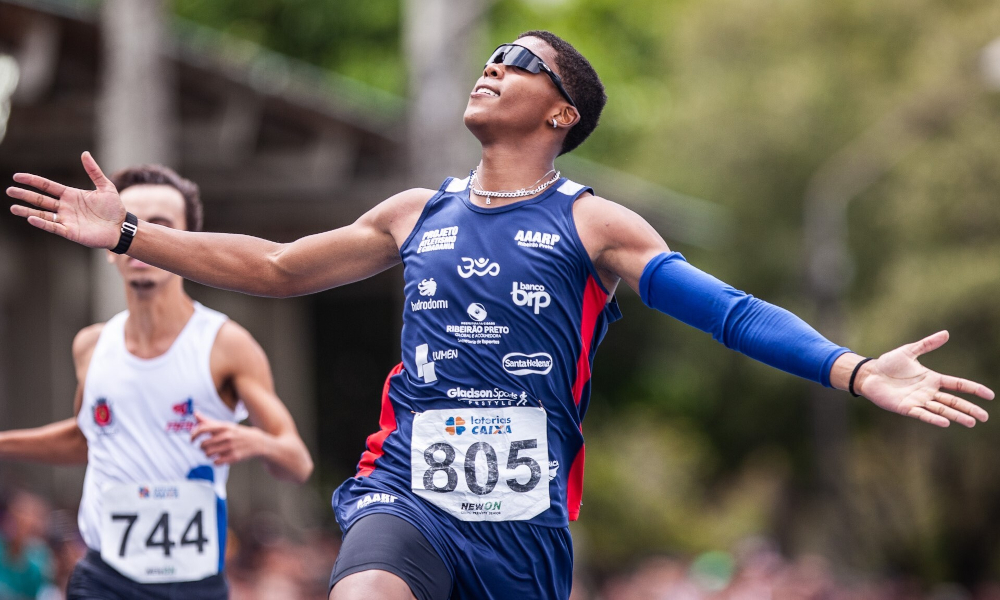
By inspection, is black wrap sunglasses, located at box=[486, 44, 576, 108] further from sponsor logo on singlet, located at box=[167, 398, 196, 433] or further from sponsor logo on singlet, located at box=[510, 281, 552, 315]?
sponsor logo on singlet, located at box=[167, 398, 196, 433]

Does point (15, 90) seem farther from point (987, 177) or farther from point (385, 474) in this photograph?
point (987, 177)

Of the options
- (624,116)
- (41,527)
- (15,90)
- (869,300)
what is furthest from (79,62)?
(624,116)

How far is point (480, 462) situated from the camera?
4.34 meters

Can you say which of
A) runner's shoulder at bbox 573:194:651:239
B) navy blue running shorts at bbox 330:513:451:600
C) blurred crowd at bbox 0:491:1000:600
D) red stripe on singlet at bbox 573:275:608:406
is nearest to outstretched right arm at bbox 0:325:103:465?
navy blue running shorts at bbox 330:513:451:600

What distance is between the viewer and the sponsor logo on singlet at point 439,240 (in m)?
4.49

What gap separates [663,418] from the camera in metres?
31.5

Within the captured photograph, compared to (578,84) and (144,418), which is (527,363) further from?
(144,418)

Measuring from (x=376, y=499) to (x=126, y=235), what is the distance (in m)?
1.22

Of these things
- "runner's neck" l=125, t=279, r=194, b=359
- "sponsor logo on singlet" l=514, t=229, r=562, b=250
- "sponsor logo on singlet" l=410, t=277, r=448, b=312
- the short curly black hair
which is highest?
the short curly black hair

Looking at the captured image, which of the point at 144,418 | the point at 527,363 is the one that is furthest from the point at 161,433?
the point at 527,363

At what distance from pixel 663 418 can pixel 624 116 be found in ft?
28.8

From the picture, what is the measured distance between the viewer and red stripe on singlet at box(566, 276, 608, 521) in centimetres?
456

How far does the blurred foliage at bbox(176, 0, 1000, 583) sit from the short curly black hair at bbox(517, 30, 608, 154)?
1946cm

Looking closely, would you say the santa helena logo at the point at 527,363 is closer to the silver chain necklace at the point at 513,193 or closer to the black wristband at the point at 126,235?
the silver chain necklace at the point at 513,193
